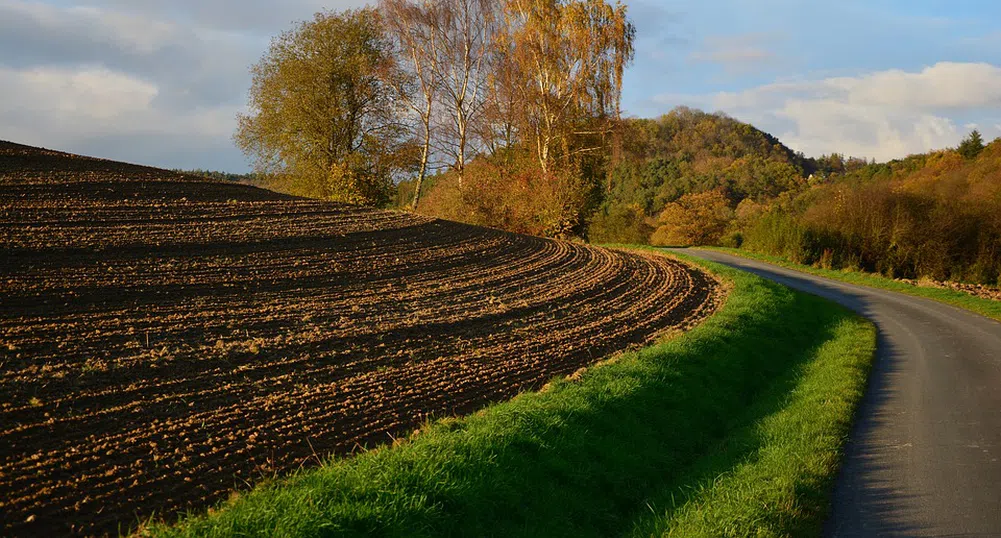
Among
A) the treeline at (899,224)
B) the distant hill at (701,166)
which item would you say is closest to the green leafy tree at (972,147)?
the treeline at (899,224)

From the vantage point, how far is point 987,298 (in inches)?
765

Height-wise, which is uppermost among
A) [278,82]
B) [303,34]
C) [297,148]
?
[303,34]

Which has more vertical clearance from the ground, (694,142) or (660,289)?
(694,142)

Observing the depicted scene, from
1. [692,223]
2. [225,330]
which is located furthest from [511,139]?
[225,330]

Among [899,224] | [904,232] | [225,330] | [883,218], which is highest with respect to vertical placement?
[883,218]

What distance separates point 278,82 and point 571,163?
44.7ft

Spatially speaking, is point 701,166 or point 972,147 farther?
point 701,166

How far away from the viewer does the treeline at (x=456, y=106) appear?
29.3 m

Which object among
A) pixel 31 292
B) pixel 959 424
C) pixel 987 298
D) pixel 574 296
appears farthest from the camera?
pixel 987 298

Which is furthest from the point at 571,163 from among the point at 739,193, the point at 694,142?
the point at 694,142

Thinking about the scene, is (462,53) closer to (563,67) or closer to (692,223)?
(563,67)

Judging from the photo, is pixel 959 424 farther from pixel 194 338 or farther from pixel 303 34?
pixel 303 34

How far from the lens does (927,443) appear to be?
7484mm

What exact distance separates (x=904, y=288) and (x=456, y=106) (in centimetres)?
2062
